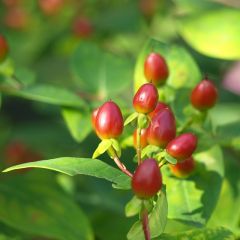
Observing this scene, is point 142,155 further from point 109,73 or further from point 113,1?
point 113,1

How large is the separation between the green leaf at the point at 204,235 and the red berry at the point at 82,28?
1.36 meters

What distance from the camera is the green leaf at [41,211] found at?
1484mm

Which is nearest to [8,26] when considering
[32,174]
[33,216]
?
[32,174]

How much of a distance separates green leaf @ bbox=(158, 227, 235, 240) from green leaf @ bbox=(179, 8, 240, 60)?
0.57 metres

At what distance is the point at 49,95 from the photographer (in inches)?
58.3

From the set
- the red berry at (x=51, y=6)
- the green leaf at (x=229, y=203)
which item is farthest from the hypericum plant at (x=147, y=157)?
the red berry at (x=51, y=6)

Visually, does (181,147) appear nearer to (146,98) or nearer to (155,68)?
(146,98)

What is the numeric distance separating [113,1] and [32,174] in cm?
97

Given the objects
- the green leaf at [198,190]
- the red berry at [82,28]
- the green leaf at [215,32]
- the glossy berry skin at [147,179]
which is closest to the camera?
the glossy berry skin at [147,179]

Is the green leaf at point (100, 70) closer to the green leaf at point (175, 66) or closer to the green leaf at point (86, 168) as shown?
the green leaf at point (175, 66)

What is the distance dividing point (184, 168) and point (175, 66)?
0.31m

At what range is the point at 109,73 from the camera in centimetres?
179

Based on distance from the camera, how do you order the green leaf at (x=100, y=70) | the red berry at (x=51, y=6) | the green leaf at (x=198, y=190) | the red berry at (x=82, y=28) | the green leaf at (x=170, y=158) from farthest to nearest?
the red berry at (x=51, y=6) → the red berry at (x=82, y=28) → the green leaf at (x=100, y=70) → the green leaf at (x=198, y=190) → the green leaf at (x=170, y=158)

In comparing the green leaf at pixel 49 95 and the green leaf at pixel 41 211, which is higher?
the green leaf at pixel 49 95
